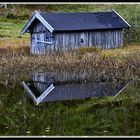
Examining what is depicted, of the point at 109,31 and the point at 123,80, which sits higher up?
the point at 109,31

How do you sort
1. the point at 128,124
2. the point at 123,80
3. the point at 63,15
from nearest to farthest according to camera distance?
the point at 128,124 < the point at 123,80 < the point at 63,15

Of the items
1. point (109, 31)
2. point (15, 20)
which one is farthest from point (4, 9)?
point (109, 31)

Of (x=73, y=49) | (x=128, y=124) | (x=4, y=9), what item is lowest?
(x=128, y=124)

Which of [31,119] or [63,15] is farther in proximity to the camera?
[63,15]

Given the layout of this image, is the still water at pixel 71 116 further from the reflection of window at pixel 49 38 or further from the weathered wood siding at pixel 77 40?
the reflection of window at pixel 49 38

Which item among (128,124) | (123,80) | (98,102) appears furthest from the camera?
(123,80)

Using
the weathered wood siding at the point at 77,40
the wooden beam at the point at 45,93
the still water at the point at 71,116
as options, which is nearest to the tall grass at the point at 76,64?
the weathered wood siding at the point at 77,40

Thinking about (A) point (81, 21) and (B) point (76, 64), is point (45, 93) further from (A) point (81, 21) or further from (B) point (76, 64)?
(A) point (81, 21)

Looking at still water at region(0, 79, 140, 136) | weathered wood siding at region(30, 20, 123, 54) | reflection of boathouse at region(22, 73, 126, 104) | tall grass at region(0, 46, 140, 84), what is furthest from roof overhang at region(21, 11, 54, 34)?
still water at region(0, 79, 140, 136)

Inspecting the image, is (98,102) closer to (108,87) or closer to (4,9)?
(108,87)

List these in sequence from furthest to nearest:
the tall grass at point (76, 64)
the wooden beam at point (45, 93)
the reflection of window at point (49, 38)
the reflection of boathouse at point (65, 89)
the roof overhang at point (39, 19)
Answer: the reflection of window at point (49, 38)
the roof overhang at point (39, 19)
the tall grass at point (76, 64)
the reflection of boathouse at point (65, 89)
the wooden beam at point (45, 93)

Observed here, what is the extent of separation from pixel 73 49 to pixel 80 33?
347 millimetres

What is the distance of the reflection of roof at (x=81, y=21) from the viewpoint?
671 centimetres

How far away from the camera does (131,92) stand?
4934 millimetres
